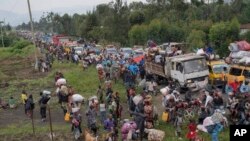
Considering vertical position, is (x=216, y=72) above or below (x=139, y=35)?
above

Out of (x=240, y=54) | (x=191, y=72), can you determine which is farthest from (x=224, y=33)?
(x=191, y=72)

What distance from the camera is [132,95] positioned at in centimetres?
2052

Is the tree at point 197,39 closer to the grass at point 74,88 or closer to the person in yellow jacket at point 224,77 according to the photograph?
the grass at point 74,88

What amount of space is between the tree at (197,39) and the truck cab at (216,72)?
50.4ft

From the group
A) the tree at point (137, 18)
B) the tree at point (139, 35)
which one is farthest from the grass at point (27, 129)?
the tree at point (137, 18)

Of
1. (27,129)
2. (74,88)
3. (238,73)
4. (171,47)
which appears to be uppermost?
(171,47)

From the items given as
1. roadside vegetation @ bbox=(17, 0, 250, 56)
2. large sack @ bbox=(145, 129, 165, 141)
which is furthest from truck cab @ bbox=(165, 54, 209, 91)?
roadside vegetation @ bbox=(17, 0, 250, 56)

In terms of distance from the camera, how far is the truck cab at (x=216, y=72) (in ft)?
83.8

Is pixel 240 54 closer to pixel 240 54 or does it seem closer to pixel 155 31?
pixel 240 54

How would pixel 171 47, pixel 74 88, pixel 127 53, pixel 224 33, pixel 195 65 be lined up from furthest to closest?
pixel 224 33, pixel 127 53, pixel 171 47, pixel 74 88, pixel 195 65

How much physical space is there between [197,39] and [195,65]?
1782 centimetres

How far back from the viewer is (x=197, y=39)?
141ft

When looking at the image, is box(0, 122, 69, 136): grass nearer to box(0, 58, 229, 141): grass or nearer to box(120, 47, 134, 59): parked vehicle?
box(0, 58, 229, 141): grass

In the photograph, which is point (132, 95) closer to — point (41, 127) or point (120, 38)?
point (41, 127)
